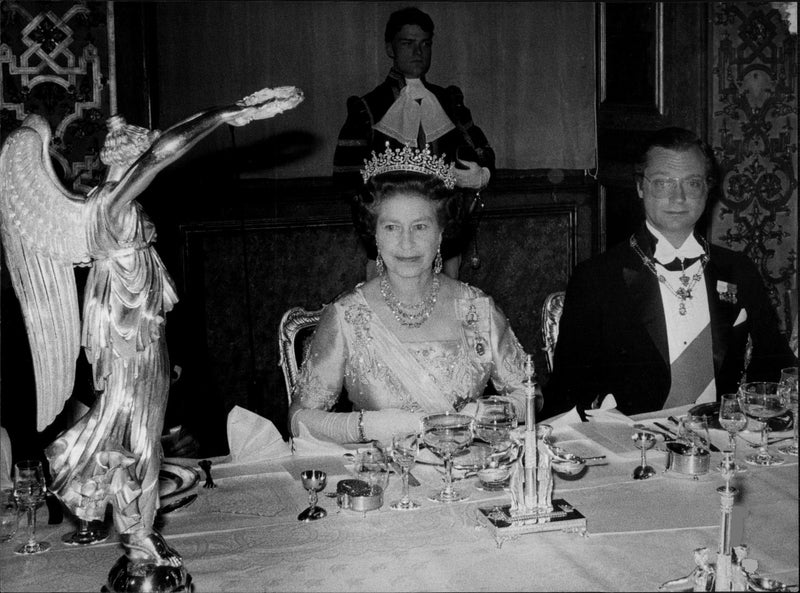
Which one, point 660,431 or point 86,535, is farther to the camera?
point 660,431

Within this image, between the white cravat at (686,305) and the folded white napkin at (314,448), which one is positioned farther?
the white cravat at (686,305)

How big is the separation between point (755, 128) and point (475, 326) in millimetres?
2216

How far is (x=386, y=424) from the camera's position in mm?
3035

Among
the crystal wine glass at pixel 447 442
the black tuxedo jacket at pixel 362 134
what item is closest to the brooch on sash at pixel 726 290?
the crystal wine glass at pixel 447 442

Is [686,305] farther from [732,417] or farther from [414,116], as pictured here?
[414,116]

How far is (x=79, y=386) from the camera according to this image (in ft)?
11.7

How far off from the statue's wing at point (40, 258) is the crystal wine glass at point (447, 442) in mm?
890

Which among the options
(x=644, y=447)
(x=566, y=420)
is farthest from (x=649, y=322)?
(x=644, y=447)

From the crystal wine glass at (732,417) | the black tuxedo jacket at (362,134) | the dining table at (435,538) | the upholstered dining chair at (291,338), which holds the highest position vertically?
the black tuxedo jacket at (362,134)

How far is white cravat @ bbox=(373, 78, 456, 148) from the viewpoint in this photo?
5.64 m

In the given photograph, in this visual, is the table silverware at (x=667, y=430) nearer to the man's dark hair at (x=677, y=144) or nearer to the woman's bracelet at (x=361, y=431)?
the woman's bracelet at (x=361, y=431)

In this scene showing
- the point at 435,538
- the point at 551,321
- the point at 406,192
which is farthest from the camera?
the point at 551,321

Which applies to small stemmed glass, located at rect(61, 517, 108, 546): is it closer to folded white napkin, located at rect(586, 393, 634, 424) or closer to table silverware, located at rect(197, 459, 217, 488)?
table silverware, located at rect(197, 459, 217, 488)

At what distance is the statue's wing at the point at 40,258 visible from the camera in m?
1.94
